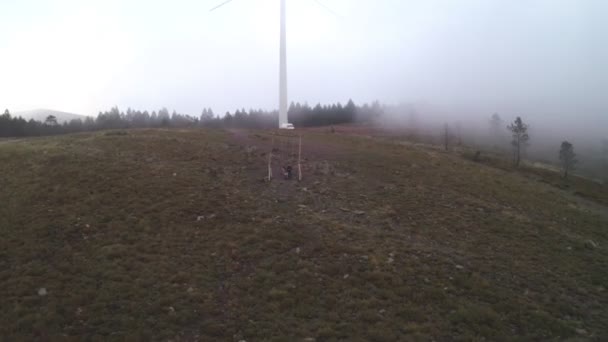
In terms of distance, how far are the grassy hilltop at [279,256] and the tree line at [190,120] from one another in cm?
3985

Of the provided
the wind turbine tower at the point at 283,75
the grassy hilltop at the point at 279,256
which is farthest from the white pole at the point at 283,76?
the grassy hilltop at the point at 279,256

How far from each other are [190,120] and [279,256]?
82.2 metres

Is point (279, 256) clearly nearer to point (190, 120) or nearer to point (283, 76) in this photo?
point (283, 76)

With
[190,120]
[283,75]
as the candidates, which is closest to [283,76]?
[283,75]

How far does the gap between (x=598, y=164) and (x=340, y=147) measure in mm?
94805

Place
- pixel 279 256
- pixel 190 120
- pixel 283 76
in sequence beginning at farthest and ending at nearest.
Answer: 1. pixel 190 120
2. pixel 283 76
3. pixel 279 256

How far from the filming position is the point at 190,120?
299 ft

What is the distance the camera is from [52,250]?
14.8 metres

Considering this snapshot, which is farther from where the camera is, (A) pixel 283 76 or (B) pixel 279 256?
(A) pixel 283 76

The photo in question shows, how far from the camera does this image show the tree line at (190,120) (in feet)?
230

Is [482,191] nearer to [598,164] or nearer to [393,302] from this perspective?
[393,302]

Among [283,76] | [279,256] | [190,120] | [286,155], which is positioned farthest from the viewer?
[190,120]

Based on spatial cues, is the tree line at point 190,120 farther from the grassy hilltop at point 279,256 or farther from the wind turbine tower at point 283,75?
the grassy hilltop at point 279,256

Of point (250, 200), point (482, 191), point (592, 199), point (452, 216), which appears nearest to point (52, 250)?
point (250, 200)
